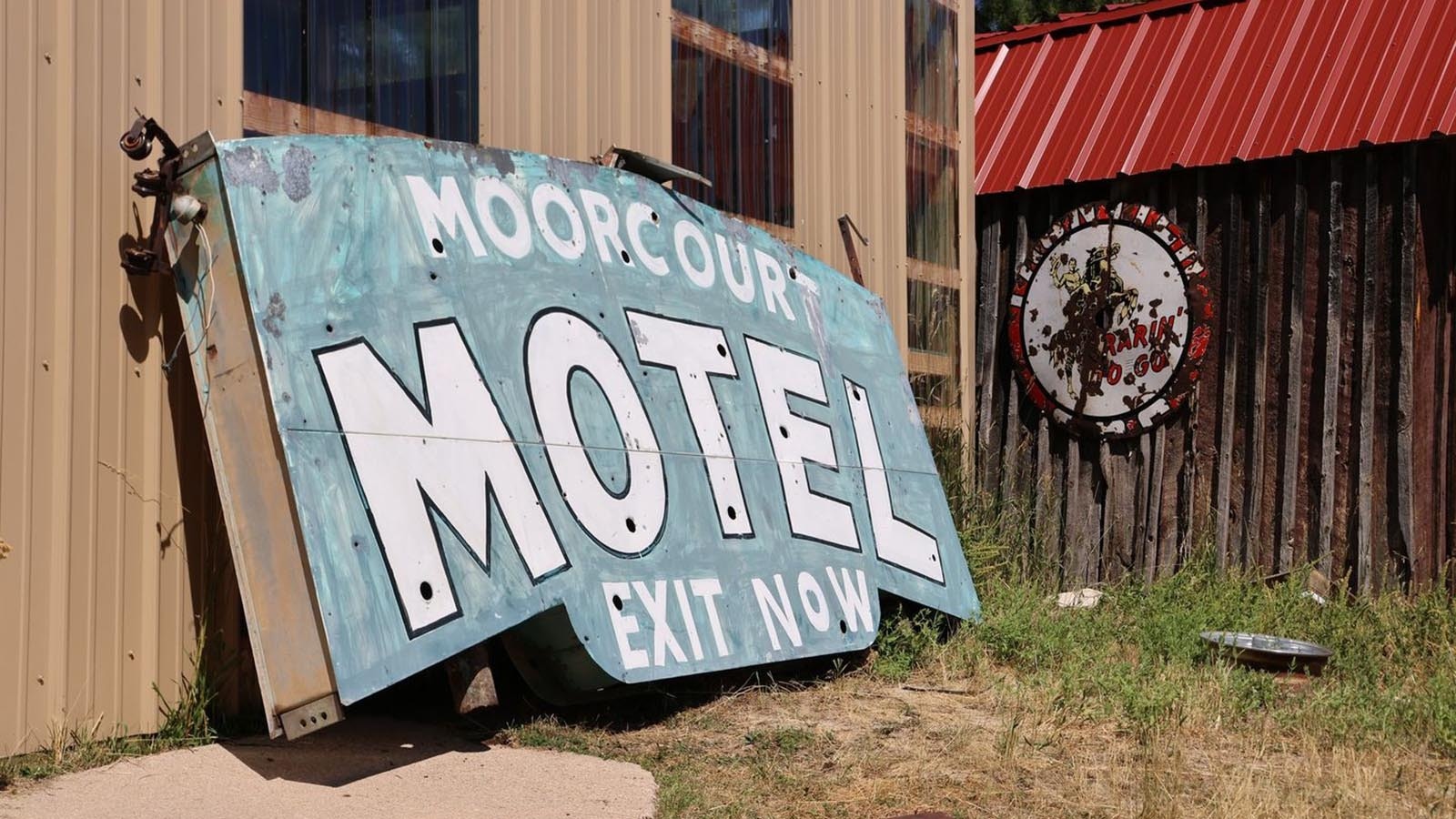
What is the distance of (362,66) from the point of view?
636 centimetres

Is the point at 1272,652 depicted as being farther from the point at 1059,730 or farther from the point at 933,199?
the point at 933,199

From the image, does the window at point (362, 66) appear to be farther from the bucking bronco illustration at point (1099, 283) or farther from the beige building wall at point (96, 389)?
the bucking bronco illustration at point (1099, 283)

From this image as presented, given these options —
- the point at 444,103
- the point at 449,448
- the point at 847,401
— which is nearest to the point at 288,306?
A: the point at 449,448

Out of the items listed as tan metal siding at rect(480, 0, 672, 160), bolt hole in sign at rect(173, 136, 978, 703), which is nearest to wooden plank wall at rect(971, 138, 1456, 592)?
bolt hole in sign at rect(173, 136, 978, 703)

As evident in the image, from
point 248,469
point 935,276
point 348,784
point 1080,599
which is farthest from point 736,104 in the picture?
point 348,784

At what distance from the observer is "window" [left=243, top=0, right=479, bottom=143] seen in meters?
5.94

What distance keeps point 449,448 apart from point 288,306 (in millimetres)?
811

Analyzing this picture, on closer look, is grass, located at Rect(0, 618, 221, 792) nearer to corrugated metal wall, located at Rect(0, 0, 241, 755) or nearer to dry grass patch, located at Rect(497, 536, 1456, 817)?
corrugated metal wall, located at Rect(0, 0, 241, 755)

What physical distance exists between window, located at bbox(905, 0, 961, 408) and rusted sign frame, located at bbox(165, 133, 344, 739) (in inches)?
233

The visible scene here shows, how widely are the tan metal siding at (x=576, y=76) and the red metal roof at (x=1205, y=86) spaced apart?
4.41m

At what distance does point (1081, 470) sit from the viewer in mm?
11258

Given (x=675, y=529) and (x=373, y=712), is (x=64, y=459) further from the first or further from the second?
(x=675, y=529)

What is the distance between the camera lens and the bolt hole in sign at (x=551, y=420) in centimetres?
530

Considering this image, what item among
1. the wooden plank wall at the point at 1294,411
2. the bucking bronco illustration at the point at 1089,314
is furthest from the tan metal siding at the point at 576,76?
the wooden plank wall at the point at 1294,411
